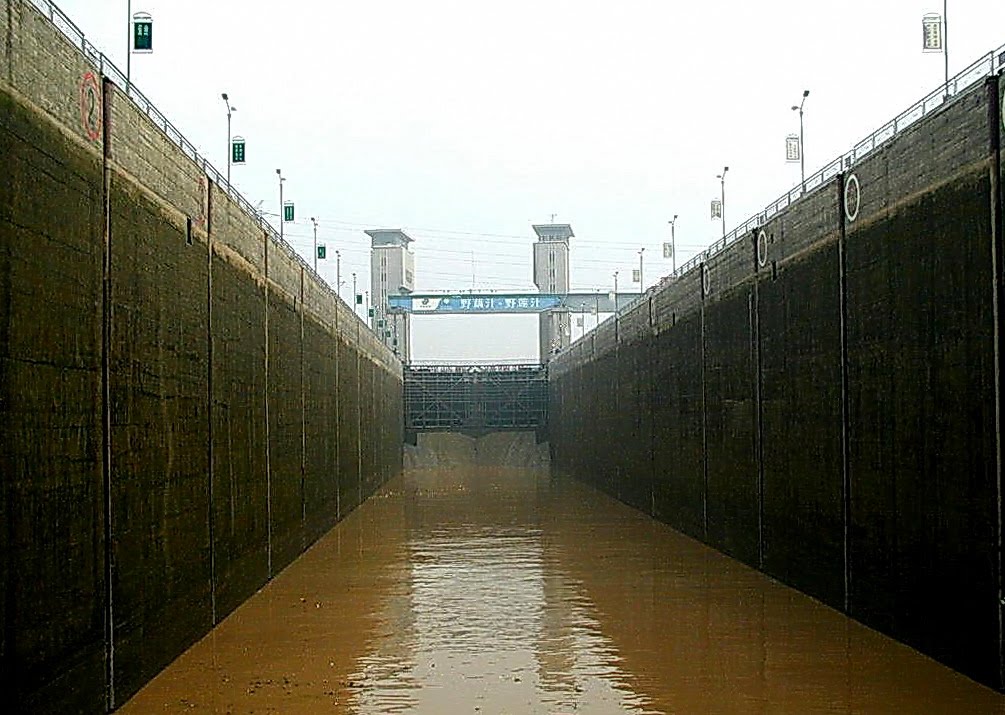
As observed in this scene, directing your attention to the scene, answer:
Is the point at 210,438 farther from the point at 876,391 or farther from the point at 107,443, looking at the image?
the point at 876,391

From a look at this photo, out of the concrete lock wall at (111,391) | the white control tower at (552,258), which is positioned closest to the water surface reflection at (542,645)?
the concrete lock wall at (111,391)

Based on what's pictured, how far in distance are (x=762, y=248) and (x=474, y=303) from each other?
64.4 meters

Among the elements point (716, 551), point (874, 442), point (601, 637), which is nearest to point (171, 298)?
point (601, 637)

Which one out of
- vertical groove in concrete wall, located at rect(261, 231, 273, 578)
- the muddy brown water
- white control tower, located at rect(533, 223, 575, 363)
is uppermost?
white control tower, located at rect(533, 223, 575, 363)

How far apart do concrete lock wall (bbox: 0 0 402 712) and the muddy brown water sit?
3.40 feet

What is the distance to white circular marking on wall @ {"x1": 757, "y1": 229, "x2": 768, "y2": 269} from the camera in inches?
1030

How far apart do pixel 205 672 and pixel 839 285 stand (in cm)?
997

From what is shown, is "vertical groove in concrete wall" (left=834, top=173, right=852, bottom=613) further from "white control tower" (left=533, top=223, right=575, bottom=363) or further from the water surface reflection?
"white control tower" (left=533, top=223, right=575, bottom=363)

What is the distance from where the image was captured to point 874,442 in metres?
18.5

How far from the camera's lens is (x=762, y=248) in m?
26.4

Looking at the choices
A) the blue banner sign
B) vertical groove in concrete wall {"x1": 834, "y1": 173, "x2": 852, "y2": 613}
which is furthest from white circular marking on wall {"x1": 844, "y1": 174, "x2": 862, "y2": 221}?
the blue banner sign

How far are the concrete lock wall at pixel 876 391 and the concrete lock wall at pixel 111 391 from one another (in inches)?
325

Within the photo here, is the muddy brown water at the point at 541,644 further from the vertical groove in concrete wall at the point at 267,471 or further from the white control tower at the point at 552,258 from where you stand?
the white control tower at the point at 552,258

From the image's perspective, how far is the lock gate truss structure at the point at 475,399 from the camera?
266ft
